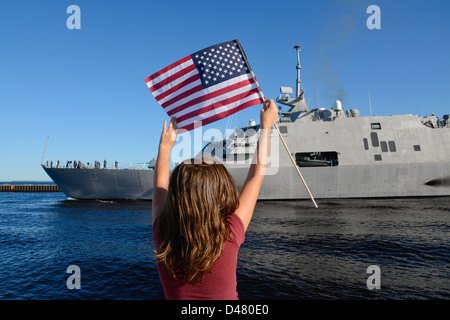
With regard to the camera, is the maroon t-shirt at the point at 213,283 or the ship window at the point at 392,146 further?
the ship window at the point at 392,146

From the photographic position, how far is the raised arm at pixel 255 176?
174cm

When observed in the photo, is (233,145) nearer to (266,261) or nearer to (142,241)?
(142,241)

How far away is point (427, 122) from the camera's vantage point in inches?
1083

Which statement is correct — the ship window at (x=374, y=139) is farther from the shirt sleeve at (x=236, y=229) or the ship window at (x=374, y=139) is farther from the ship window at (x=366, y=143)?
the shirt sleeve at (x=236, y=229)

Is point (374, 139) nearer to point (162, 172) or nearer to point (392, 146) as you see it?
point (392, 146)

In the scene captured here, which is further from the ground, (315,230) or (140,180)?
(140,180)

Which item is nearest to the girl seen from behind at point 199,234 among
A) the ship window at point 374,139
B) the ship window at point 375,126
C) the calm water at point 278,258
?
the calm water at point 278,258

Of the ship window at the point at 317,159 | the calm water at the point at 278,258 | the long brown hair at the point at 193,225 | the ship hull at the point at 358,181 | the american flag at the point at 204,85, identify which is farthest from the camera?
the ship window at the point at 317,159

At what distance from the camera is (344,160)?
24.9 m

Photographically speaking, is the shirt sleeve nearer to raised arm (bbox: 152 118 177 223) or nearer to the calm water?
raised arm (bbox: 152 118 177 223)

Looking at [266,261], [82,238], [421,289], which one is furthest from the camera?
[82,238]
